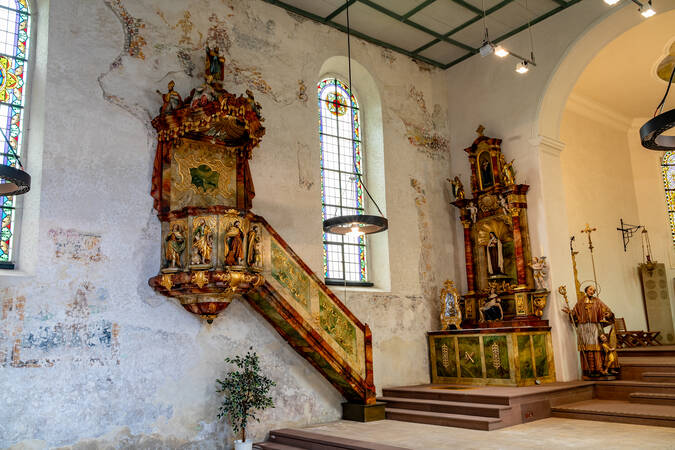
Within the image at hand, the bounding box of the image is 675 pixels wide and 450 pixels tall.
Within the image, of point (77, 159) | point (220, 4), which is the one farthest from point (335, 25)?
point (77, 159)

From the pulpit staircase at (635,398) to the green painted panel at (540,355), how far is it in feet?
2.91

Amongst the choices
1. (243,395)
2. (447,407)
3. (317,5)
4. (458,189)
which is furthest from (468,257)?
(243,395)

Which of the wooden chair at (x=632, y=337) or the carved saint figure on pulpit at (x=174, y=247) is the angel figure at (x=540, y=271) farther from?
the carved saint figure on pulpit at (x=174, y=247)

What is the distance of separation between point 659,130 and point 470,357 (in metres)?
5.98

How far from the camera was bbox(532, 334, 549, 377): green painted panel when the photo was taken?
10.9 metres

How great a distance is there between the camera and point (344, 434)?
8.74m

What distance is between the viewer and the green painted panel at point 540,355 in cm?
1086

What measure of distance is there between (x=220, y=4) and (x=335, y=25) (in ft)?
8.72

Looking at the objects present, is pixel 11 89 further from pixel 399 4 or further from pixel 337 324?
pixel 399 4

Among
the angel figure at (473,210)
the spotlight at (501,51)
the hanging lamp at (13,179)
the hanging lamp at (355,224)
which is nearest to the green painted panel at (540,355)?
the angel figure at (473,210)

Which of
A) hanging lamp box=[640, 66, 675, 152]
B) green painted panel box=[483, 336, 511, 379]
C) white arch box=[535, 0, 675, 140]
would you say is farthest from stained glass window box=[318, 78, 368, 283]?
hanging lamp box=[640, 66, 675, 152]

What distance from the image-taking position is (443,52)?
13.6 metres

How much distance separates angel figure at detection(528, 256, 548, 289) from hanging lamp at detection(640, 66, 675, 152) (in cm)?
460

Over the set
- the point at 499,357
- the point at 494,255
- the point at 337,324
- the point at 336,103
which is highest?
the point at 336,103
